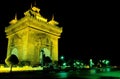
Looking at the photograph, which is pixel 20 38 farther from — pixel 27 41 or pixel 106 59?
pixel 106 59

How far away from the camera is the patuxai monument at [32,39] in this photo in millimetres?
34344

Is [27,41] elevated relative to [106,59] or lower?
elevated

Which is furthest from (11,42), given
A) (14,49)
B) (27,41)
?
(27,41)

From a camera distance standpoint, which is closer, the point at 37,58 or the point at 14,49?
the point at 37,58

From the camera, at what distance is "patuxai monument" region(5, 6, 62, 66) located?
34344 millimetres

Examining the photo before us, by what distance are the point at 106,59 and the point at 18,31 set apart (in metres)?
36.2

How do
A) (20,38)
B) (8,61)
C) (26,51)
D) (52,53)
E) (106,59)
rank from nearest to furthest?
1. (8,61)
2. (26,51)
3. (20,38)
4. (52,53)
5. (106,59)

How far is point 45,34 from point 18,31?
5.42 meters

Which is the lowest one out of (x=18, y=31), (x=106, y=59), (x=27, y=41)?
(x=106, y=59)

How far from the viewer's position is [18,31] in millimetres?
36969

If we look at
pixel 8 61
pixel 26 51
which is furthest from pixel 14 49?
pixel 8 61

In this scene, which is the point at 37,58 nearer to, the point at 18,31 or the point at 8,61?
the point at 18,31

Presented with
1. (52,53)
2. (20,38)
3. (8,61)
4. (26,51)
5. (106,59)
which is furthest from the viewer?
(106,59)

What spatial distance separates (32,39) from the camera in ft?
115
